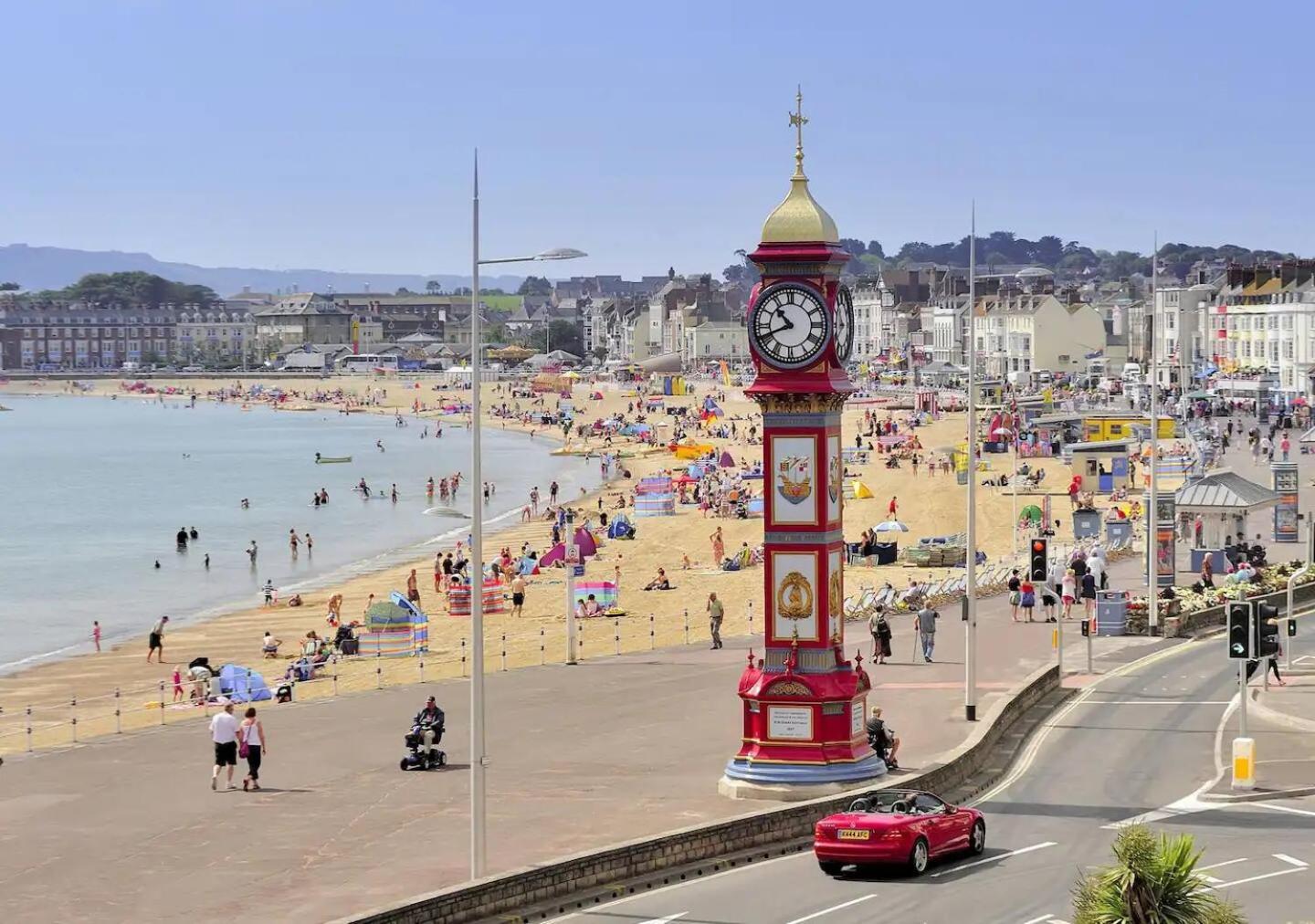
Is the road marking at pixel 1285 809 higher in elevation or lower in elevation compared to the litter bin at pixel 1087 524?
lower

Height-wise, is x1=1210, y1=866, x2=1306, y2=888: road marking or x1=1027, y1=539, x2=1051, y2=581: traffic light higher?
x1=1027, y1=539, x2=1051, y2=581: traffic light

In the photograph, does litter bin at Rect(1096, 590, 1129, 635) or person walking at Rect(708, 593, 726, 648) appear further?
litter bin at Rect(1096, 590, 1129, 635)

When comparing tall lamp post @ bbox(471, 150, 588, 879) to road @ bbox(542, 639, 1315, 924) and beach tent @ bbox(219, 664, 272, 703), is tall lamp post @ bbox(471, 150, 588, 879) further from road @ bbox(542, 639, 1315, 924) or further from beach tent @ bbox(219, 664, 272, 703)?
beach tent @ bbox(219, 664, 272, 703)

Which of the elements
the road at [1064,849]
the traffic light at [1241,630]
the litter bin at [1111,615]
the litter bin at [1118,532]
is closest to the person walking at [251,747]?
the road at [1064,849]

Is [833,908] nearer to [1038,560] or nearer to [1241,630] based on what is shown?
[1241,630]

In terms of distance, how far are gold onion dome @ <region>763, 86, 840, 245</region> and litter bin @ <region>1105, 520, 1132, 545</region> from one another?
2948 cm

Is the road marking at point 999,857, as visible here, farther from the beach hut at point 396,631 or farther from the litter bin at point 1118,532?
the litter bin at point 1118,532

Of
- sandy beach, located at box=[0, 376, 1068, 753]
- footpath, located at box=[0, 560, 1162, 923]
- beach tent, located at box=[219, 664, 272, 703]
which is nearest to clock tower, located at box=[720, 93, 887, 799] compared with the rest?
footpath, located at box=[0, 560, 1162, 923]

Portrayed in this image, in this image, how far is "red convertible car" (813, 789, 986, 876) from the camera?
19.6 meters

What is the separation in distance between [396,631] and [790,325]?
773 inches

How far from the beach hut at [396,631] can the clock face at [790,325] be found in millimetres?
19111

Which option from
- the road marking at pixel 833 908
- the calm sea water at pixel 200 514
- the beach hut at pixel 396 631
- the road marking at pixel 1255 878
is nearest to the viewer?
the road marking at pixel 833 908

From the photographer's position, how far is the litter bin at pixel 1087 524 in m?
52.8

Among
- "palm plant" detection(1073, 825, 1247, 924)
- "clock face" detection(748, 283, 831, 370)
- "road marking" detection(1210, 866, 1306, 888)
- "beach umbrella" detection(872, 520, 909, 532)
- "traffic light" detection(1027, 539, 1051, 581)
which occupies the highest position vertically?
"clock face" detection(748, 283, 831, 370)
